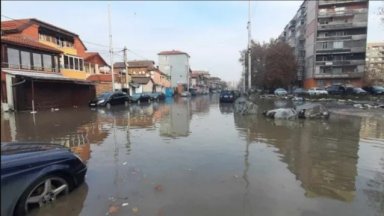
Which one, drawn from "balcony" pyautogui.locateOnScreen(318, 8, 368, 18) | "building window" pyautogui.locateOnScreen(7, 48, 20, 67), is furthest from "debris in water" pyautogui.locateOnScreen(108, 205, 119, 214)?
"balcony" pyautogui.locateOnScreen(318, 8, 368, 18)

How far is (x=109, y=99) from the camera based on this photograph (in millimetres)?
32562

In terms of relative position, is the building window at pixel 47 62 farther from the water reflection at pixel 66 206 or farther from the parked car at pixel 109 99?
the water reflection at pixel 66 206

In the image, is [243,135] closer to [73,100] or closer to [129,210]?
[129,210]

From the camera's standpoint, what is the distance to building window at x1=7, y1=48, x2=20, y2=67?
26.1 meters

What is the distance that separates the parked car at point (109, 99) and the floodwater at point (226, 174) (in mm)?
18551

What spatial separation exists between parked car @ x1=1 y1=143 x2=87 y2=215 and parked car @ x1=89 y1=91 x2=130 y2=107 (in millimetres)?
26488

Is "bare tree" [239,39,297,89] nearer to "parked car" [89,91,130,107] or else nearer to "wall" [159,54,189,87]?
Result: "parked car" [89,91,130,107]

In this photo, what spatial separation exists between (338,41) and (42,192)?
67.8 metres

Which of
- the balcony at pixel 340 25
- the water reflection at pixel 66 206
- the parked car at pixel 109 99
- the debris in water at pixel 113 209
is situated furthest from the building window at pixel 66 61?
the balcony at pixel 340 25

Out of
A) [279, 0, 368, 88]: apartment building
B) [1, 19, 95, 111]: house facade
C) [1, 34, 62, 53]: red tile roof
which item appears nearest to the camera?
[1, 19, 95, 111]: house facade

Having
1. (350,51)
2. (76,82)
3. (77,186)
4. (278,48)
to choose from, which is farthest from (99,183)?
(350,51)

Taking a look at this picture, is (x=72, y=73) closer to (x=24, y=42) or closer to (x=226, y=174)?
(x=24, y=42)

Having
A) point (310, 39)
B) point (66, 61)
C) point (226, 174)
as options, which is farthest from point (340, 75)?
point (226, 174)

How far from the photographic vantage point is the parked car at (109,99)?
3134cm
